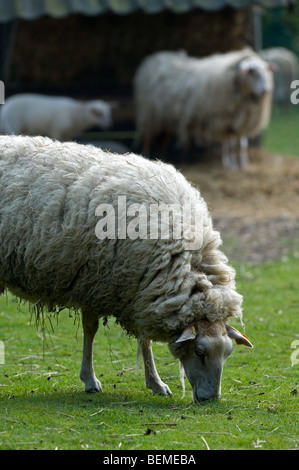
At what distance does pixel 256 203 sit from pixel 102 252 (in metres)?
7.46

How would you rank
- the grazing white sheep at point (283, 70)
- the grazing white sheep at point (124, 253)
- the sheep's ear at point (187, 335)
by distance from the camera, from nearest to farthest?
the sheep's ear at point (187, 335), the grazing white sheep at point (124, 253), the grazing white sheep at point (283, 70)

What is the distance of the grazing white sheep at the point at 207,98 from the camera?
508 inches

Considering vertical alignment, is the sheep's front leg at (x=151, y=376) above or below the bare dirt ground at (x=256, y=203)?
above

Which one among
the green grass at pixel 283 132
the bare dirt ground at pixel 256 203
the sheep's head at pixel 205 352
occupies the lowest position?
the green grass at pixel 283 132

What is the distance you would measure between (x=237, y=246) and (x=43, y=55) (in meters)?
6.31

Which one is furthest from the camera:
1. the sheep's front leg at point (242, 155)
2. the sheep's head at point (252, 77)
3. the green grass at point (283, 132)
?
the green grass at point (283, 132)

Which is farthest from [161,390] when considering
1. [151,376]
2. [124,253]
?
[124,253]

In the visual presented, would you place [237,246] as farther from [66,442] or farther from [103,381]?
[66,442]

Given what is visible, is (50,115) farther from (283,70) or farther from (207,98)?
(283,70)

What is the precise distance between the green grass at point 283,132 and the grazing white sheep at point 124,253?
1224 centimetres

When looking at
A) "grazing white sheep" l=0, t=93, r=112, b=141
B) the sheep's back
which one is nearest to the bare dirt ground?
"grazing white sheep" l=0, t=93, r=112, b=141

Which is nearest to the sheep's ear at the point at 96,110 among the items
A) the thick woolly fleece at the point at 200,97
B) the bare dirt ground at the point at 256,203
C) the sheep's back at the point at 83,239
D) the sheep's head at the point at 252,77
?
the thick woolly fleece at the point at 200,97

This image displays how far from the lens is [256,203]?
11562 millimetres

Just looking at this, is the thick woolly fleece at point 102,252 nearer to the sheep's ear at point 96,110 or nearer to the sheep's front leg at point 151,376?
the sheep's front leg at point 151,376
